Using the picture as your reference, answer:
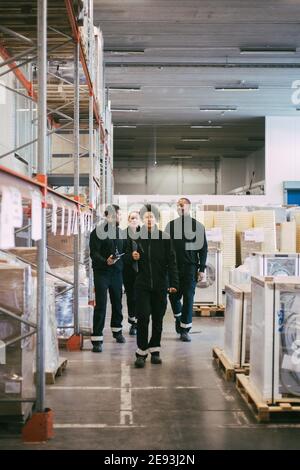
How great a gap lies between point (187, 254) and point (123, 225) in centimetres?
585

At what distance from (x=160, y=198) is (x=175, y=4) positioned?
9.77m

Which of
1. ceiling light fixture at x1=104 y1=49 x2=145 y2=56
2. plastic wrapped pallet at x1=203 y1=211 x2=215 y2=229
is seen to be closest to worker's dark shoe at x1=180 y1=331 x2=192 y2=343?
plastic wrapped pallet at x1=203 y1=211 x2=215 y2=229

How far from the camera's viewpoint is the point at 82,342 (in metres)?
7.53

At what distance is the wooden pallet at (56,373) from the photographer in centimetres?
571

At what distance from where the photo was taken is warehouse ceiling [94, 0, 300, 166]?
11.4 meters

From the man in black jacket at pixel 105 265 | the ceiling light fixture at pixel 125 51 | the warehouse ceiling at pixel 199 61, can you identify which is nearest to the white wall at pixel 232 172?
the warehouse ceiling at pixel 199 61

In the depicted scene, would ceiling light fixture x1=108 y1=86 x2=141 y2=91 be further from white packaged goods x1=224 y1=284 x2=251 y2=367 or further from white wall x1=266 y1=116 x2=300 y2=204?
white packaged goods x1=224 y1=284 x2=251 y2=367

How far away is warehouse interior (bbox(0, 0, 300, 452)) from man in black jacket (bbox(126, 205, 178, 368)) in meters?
0.31

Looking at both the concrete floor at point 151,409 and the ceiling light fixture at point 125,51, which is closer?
the concrete floor at point 151,409

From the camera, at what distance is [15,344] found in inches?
172

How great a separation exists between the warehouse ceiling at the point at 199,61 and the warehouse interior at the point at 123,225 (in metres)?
0.07

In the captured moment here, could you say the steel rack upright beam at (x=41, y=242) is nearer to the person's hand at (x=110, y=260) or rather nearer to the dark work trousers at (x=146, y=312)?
the dark work trousers at (x=146, y=312)

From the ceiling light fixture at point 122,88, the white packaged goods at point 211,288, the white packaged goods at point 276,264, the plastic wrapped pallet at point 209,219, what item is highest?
the ceiling light fixture at point 122,88

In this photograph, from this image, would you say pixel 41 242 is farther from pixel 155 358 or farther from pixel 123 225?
pixel 123 225
